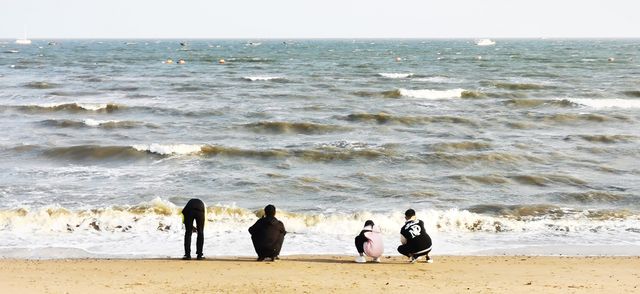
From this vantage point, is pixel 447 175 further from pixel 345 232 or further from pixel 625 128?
pixel 625 128

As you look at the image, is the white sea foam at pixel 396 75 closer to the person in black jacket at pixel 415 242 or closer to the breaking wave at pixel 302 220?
the breaking wave at pixel 302 220

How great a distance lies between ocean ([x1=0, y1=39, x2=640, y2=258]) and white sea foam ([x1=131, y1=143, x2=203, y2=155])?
0.10 meters

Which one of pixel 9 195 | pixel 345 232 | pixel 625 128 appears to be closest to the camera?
pixel 345 232

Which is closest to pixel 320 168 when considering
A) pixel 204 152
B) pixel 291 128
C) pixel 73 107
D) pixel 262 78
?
pixel 204 152

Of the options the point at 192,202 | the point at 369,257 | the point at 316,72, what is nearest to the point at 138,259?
the point at 192,202

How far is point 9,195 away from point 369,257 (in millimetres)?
9789

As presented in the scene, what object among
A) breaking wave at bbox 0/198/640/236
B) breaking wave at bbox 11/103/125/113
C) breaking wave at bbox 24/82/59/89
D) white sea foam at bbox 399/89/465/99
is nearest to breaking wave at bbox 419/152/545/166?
breaking wave at bbox 0/198/640/236

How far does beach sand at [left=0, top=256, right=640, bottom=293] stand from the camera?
Result: 9617 millimetres

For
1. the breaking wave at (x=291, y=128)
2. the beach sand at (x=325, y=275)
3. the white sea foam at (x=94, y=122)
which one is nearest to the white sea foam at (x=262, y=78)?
the white sea foam at (x=94, y=122)

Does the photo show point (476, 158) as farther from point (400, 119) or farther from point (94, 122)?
point (94, 122)

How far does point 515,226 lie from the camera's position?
15.0 m

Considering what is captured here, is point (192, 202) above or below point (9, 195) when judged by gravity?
above

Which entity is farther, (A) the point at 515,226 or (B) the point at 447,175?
(B) the point at 447,175

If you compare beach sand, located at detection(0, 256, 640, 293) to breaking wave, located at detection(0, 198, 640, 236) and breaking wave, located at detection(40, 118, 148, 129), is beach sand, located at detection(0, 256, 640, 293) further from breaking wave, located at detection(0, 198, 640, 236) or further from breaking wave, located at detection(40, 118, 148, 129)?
breaking wave, located at detection(40, 118, 148, 129)
